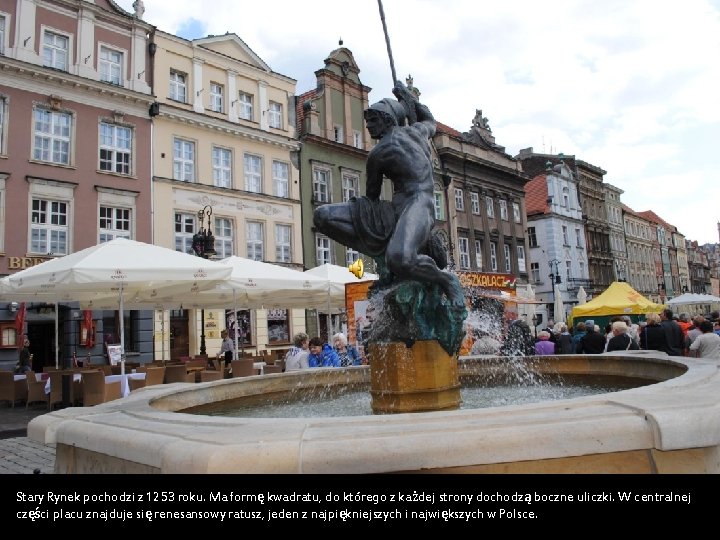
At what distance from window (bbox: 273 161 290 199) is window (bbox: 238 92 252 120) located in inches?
100

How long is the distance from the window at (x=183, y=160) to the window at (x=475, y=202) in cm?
2074

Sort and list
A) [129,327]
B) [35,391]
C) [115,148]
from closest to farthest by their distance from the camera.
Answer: [35,391]
[129,327]
[115,148]

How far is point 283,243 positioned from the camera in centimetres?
2817

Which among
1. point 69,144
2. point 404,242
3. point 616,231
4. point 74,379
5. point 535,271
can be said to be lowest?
point 74,379

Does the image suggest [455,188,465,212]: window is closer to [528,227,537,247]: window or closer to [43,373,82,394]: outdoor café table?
[528,227,537,247]: window

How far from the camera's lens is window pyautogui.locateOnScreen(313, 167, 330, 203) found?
1182 inches

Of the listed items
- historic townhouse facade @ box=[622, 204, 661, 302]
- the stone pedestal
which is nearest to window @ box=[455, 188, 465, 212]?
historic townhouse facade @ box=[622, 204, 661, 302]

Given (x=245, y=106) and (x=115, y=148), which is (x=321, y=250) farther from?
(x=115, y=148)

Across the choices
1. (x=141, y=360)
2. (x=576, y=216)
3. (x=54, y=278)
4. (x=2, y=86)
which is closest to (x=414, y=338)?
(x=54, y=278)

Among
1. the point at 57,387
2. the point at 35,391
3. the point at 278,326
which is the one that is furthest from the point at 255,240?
the point at 57,387

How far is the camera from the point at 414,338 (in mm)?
4562

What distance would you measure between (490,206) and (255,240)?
66.8 ft
